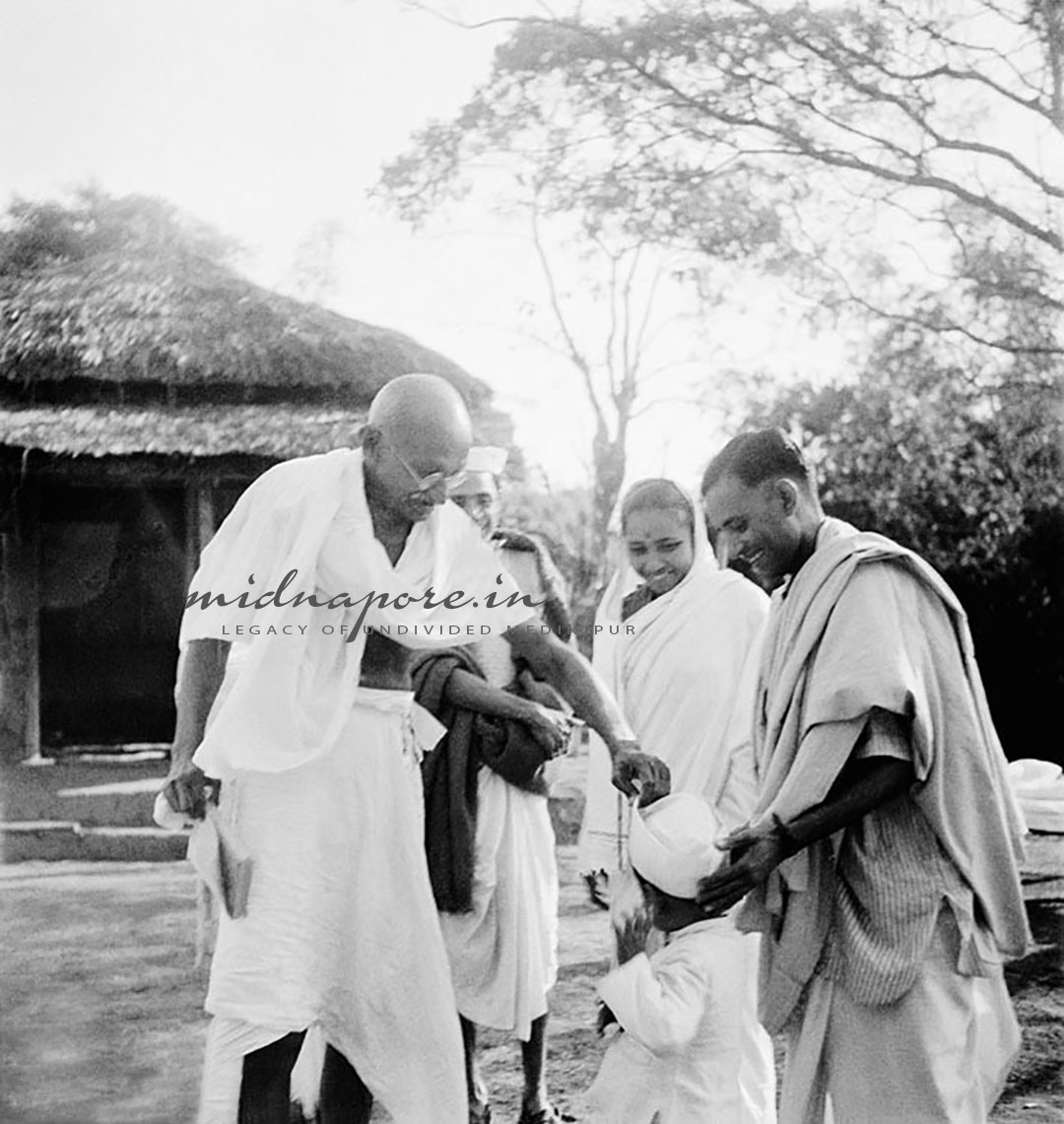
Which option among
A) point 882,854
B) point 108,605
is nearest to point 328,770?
point 882,854

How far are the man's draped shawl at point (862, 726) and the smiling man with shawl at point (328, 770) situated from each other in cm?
85

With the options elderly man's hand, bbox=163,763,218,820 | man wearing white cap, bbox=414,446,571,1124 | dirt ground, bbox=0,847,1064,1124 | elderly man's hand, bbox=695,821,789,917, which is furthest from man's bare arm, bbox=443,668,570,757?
elderly man's hand, bbox=695,821,789,917

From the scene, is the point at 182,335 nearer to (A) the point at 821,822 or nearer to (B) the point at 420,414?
(B) the point at 420,414

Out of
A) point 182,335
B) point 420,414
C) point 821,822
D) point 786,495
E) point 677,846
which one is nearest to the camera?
point 821,822

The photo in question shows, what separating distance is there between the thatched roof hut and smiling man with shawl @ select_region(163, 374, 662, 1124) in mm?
735

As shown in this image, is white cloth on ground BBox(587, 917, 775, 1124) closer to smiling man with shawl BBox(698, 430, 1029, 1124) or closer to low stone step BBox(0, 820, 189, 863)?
smiling man with shawl BBox(698, 430, 1029, 1124)

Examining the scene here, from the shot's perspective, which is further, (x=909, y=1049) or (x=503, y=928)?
(x=503, y=928)

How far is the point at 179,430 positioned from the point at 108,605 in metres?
0.65

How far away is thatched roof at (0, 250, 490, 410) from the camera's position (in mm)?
3916

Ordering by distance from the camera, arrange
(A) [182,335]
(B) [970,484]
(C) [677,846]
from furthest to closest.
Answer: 1. (A) [182,335]
2. (B) [970,484]
3. (C) [677,846]

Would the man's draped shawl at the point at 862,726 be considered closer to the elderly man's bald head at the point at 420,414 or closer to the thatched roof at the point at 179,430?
the elderly man's bald head at the point at 420,414

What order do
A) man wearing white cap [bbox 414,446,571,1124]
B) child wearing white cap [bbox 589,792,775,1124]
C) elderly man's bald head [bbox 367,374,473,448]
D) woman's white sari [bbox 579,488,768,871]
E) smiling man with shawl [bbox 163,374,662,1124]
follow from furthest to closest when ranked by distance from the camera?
man wearing white cap [bbox 414,446,571,1124], woman's white sari [bbox 579,488,768,871], elderly man's bald head [bbox 367,374,473,448], smiling man with shawl [bbox 163,374,662,1124], child wearing white cap [bbox 589,792,775,1124]

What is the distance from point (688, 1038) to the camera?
2.92 meters

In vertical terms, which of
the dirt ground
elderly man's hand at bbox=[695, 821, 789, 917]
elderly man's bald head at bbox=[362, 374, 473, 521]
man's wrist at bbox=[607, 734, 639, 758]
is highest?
elderly man's bald head at bbox=[362, 374, 473, 521]
